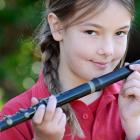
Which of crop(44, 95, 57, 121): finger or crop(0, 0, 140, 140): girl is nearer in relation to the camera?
crop(44, 95, 57, 121): finger

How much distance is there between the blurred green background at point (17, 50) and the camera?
3.74 metres

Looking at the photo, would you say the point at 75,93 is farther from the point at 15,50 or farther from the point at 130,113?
the point at 15,50

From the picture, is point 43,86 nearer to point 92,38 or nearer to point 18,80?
point 92,38

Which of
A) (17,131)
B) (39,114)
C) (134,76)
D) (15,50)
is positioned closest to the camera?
(39,114)

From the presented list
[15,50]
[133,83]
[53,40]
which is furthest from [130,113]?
[15,50]

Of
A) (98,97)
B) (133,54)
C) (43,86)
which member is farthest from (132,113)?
(133,54)

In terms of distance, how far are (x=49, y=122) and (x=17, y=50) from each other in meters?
2.16

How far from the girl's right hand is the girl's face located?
172mm

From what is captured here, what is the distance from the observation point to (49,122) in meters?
1.88

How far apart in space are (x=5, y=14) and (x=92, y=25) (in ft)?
6.40

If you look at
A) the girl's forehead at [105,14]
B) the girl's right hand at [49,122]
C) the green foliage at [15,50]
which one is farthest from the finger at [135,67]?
the green foliage at [15,50]

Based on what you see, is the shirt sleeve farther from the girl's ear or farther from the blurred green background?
the blurred green background

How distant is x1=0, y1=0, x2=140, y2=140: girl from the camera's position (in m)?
1.96

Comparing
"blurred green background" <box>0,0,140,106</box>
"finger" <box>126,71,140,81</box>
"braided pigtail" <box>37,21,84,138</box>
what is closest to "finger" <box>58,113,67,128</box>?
"braided pigtail" <box>37,21,84,138</box>
